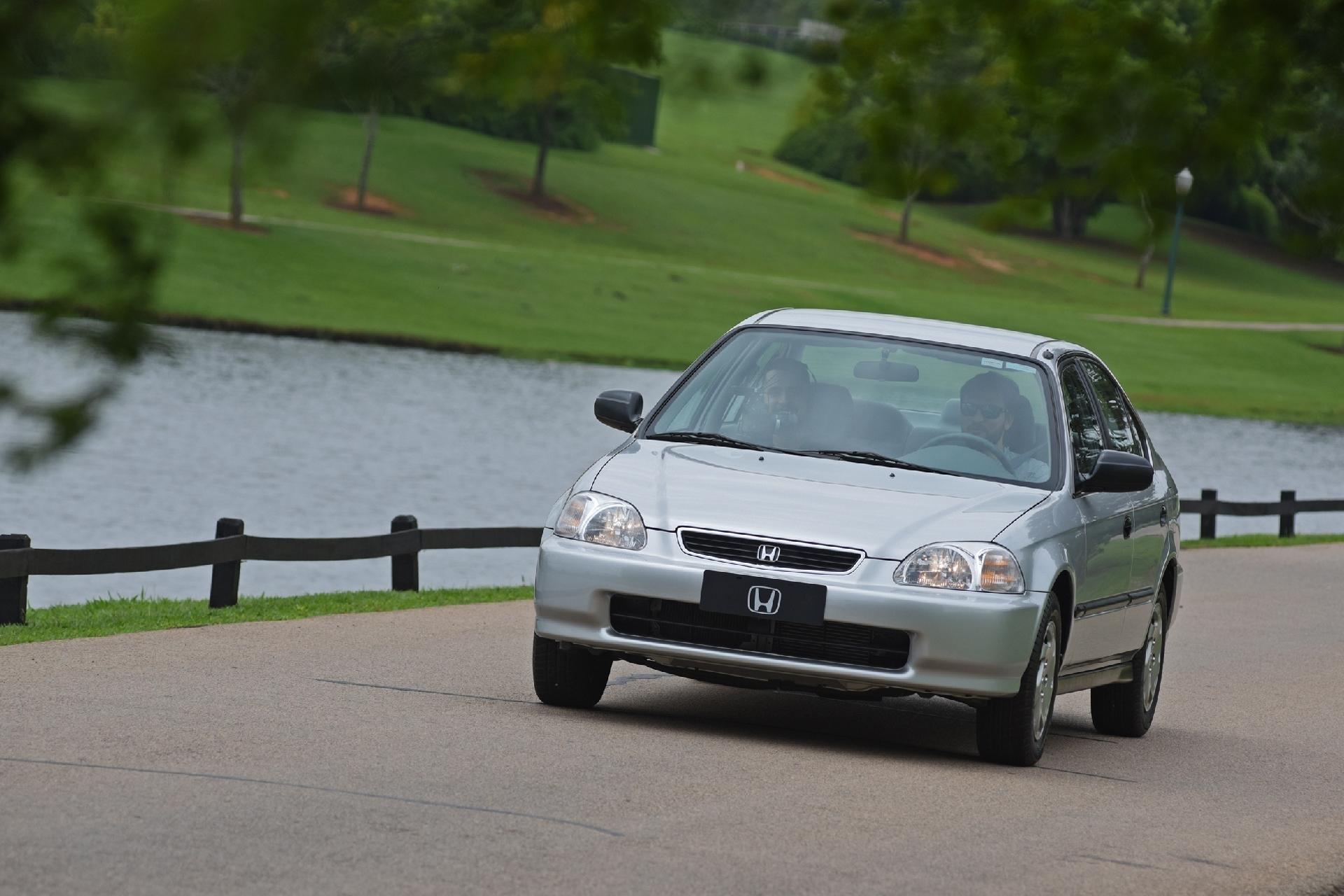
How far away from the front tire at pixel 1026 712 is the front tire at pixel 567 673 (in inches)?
65.9

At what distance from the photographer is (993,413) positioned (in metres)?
10.0

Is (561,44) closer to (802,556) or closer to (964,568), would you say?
(802,556)

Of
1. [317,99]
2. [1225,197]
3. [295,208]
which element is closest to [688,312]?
[295,208]

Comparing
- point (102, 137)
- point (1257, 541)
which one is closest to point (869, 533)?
point (102, 137)

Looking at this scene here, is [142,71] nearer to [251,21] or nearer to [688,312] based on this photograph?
[251,21]

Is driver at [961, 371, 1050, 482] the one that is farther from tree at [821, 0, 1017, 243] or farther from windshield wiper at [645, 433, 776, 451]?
tree at [821, 0, 1017, 243]

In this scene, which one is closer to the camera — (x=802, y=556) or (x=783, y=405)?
(x=802, y=556)

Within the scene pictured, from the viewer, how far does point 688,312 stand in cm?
6644

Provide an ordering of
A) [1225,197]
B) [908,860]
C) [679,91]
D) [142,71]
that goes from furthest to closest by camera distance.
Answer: [1225,197] → [908,860] → [679,91] → [142,71]

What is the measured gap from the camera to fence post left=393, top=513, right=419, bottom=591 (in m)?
15.9

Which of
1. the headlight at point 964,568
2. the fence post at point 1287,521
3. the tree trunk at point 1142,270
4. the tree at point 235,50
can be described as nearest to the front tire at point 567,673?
the headlight at point 964,568

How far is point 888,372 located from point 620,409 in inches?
49.8

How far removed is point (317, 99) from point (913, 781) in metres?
5.44

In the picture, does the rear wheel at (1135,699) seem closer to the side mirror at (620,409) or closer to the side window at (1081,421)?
the side window at (1081,421)
